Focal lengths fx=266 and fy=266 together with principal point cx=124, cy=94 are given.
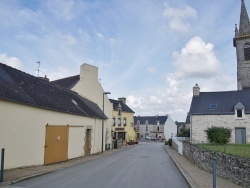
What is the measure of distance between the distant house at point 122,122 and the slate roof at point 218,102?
14.8 meters

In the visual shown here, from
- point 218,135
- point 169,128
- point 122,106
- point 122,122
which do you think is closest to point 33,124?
point 218,135

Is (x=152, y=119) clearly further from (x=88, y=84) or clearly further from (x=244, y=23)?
(x=88, y=84)

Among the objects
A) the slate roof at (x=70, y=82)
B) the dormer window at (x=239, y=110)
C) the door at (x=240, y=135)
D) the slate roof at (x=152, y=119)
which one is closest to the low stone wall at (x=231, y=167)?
the slate roof at (x=70, y=82)

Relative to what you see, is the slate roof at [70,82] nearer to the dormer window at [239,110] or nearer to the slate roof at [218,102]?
the slate roof at [218,102]

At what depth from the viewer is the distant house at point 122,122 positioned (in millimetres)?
47250

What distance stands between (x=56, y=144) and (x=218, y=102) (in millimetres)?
27397

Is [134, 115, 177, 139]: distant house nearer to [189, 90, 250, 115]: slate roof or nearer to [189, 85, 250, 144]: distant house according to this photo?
[189, 90, 250, 115]: slate roof

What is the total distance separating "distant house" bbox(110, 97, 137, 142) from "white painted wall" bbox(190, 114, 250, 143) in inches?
607

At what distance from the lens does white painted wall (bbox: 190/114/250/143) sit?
33.6 metres

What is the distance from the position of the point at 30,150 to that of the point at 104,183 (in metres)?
5.23

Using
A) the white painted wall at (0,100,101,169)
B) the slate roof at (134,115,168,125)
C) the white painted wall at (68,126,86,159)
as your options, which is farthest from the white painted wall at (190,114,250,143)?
the slate roof at (134,115,168,125)

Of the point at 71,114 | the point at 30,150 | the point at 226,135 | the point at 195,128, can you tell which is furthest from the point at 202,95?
the point at 30,150

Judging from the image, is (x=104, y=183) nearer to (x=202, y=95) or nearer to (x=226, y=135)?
(x=226, y=135)

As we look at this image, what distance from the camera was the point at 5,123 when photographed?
11.3 m
